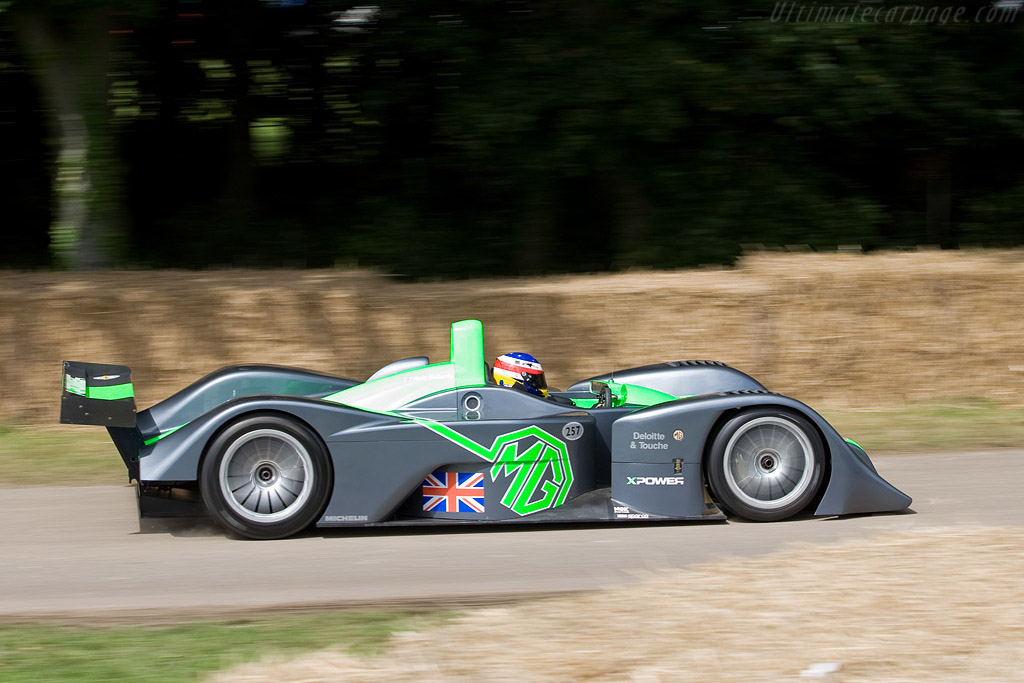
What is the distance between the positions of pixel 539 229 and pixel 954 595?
10614mm

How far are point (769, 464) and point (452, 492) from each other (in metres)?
1.78

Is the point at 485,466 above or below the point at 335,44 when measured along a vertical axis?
below

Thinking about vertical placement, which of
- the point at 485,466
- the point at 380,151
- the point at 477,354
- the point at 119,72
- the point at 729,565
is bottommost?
the point at 729,565

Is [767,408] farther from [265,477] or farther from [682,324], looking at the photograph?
[682,324]

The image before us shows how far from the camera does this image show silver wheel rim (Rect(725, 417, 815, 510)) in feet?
19.2

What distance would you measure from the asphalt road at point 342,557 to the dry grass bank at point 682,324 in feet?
11.7

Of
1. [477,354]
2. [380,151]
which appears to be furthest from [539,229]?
[477,354]

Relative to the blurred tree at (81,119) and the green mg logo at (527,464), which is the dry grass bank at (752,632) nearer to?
the green mg logo at (527,464)

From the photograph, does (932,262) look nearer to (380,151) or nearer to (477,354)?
(477,354)

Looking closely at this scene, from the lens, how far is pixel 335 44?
14.6 metres

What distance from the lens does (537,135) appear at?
44.1 feet

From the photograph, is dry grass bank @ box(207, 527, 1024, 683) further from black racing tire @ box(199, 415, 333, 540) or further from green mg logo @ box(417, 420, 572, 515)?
black racing tire @ box(199, 415, 333, 540)

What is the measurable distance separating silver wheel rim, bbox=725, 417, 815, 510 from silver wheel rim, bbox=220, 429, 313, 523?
92.7 inches

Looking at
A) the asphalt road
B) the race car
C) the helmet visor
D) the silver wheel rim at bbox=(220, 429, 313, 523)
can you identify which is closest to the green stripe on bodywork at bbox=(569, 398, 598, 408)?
the helmet visor
